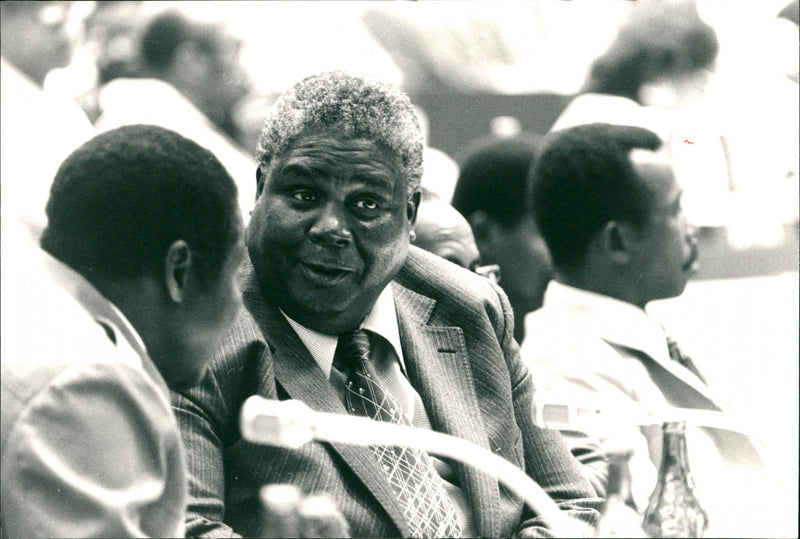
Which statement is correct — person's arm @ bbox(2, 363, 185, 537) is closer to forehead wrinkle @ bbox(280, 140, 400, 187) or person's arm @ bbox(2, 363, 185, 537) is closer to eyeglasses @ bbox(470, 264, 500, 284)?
forehead wrinkle @ bbox(280, 140, 400, 187)

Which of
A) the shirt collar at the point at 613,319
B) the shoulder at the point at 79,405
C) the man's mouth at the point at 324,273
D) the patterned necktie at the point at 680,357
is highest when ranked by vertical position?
the shoulder at the point at 79,405

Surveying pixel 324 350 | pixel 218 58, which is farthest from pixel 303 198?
pixel 218 58

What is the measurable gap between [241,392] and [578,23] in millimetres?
1547

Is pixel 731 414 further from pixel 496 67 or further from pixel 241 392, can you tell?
pixel 241 392

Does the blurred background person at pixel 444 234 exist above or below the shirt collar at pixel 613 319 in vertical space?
above

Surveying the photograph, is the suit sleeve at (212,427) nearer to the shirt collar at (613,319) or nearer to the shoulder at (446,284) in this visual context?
the shoulder at (446,284)

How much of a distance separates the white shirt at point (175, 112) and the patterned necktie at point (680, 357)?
1.13 m

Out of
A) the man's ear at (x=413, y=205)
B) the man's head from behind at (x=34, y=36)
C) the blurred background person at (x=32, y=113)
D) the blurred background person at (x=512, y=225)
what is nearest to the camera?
the blurred background person at (x=32, y=113)

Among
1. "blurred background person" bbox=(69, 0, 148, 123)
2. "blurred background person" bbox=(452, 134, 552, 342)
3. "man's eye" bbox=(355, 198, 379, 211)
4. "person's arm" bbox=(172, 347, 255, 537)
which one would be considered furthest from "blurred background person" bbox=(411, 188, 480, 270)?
"person's arm" bbox=(172, 347, 255, 537)

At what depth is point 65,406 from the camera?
126cm

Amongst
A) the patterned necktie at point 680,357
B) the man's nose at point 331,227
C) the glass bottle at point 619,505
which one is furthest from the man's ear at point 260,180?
the patterned necktie at point 680,357

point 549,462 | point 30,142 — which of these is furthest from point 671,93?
point 30,142

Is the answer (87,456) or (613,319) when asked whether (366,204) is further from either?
(613,319)

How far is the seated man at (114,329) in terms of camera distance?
4.17 feet
